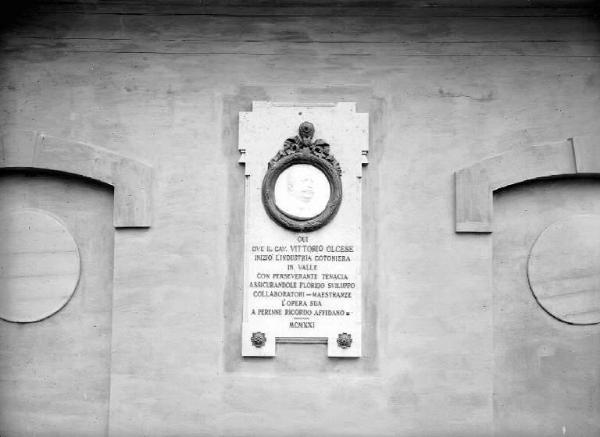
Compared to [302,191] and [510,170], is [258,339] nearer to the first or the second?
[302,191]

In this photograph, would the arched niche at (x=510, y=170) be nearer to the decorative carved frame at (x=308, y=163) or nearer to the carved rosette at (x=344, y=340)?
the decorative carved frame at (x=308, y=163)

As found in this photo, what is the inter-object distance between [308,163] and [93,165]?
185cm

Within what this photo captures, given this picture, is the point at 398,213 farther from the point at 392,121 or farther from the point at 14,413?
the point at 14,413

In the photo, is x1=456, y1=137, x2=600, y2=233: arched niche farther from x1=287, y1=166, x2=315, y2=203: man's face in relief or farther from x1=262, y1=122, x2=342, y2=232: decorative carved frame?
x1=287, y1=166, x2=315, y2=203: man's face in relief

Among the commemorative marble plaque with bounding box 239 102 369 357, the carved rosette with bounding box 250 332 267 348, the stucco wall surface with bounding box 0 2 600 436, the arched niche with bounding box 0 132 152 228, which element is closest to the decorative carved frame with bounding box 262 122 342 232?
the commemorative marble plaque with bounding box 239 102 369 357

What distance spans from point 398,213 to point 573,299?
5.48 feet

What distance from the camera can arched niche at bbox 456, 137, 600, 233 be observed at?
24.0ft

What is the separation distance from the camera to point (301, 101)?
752 centimetres

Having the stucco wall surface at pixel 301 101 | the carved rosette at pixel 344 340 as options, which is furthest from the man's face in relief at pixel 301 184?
the carved rosette at pixel 344 340

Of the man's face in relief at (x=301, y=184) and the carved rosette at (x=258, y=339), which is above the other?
the man's face in relief at (x=301, y=184)

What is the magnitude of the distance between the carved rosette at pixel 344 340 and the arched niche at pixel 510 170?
1306 millimetres

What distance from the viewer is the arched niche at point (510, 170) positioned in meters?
7.33

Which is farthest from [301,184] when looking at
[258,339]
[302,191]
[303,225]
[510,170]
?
[510,170]

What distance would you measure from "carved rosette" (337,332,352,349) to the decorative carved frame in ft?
3.05
